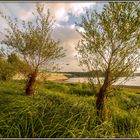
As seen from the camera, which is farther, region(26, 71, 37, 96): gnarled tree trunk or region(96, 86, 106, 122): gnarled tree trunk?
region(26, 71, 37, 96): gnarled tree trunk

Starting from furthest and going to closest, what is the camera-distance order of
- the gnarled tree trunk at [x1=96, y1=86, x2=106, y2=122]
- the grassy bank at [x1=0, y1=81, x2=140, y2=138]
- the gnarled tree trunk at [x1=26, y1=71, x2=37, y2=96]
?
the gnarled tree trunk at [x1=26, y1=71, x2=37, y2=96] < the gnarled tree trunk at [x1=96, y1=86, x2=106, y2=122] < the grassy bank at [x1=0, y1=81, x2=140, y2=138]

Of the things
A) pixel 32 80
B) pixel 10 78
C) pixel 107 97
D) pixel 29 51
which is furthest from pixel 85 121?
pixel 10 78

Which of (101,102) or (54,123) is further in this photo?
(101,102)

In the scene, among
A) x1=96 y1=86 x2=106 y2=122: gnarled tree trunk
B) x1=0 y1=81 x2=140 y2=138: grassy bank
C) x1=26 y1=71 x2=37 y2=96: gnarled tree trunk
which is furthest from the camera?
x1=26 y1=71 x2=37 y2=96: gnarled tree trunk

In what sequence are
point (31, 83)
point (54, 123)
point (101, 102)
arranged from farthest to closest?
point (31, 83)
point (101, 102)
point (54, 123)

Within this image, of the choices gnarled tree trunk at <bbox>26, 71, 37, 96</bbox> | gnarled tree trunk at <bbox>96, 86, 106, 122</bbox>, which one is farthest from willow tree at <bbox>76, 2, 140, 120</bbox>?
gnarled tree trunk at <bbox>26, 71, 37, 96</bbox>

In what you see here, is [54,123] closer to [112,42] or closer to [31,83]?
[112,42]

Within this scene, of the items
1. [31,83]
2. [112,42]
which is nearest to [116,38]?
[112,42]

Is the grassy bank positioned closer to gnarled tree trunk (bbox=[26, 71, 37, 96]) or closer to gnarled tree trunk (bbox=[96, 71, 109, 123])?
gnarled tree trunk (bbox=[96, 71, 109, 123])

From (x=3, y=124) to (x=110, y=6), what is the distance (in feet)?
14.8

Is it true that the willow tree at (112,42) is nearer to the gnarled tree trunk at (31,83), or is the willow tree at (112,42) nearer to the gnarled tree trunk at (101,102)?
the gnarled tree trunk at (101,102)

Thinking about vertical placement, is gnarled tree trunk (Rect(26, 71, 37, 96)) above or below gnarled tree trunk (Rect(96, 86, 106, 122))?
above

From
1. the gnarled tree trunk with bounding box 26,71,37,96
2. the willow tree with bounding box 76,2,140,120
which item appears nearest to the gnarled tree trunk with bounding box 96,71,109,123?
the willow tree with bounding box 76,2,140,120

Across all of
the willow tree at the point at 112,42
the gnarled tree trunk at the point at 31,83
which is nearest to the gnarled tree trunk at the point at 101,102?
the willow tree at the point at 112,42
